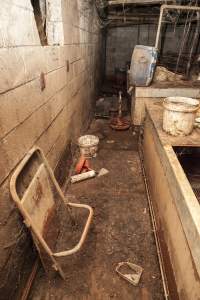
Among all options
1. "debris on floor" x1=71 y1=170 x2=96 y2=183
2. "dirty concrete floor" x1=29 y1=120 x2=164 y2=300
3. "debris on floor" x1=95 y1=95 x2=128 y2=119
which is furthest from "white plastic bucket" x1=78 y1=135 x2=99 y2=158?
"debris on floor" x1=95 y1=95 x2=128 y2=119

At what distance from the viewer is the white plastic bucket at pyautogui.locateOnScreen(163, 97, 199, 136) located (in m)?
2.67

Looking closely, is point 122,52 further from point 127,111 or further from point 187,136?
point 187,136

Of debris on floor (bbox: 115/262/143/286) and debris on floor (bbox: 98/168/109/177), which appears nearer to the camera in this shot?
debris on floor (bbox: 115/262/143/286)

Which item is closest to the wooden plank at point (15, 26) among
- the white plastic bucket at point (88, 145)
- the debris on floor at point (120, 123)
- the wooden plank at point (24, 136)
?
the wooden plank at point (24, 136)

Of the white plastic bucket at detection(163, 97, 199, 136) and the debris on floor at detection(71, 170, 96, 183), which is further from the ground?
the white plastic bucket at detection(163, 97, 199, 136)

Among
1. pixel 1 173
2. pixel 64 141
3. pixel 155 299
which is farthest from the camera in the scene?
pixel 64 141

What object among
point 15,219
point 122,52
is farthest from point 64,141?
point 122,52

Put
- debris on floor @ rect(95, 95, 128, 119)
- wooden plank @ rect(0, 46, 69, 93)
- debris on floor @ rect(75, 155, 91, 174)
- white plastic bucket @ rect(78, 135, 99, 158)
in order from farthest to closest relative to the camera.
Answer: debris on floor @ rect(95, 95, 128, 119) < white plastic bucket @ rect(78, 135, 99, 158) < debris on floor @ rect(75, 155, 91, 174) < wooden plank @ rect(0, 46, 69, 93)

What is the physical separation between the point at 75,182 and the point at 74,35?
2756 mm

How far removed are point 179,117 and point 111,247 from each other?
73.1 inches

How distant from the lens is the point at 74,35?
407 cm

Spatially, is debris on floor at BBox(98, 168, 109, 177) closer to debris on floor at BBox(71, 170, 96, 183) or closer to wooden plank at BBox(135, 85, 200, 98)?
debris on floor at BBox(71, 170, 96, 183)

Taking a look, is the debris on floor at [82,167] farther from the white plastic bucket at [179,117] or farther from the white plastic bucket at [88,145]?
the white plastic bucket at [179,117]

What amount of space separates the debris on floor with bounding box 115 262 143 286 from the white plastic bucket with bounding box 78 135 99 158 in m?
2.50
